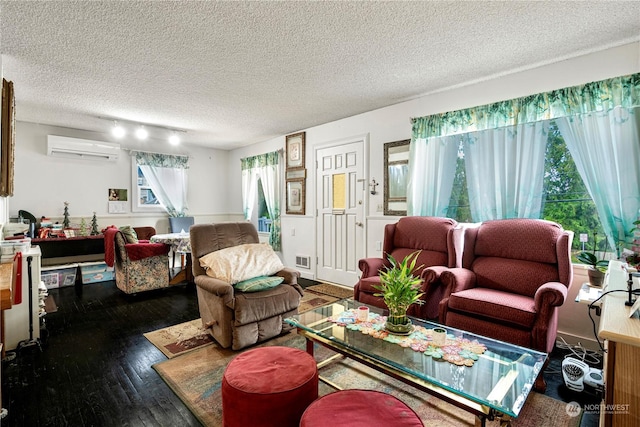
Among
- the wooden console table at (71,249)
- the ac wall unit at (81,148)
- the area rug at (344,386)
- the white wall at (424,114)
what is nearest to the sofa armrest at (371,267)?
the white wall at (424,114)

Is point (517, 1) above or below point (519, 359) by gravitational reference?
above

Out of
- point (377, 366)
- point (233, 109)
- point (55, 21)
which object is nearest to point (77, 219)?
point (233, 109)

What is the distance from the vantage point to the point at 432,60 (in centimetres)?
275

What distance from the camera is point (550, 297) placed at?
206 cm

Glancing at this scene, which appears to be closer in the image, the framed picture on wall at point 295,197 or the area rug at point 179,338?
the area rug at point 179,338

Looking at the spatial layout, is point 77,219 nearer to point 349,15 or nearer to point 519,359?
point 349,15

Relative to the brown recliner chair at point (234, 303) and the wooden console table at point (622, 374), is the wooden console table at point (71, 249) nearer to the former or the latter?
the brown recliner chair at point (234, 303)

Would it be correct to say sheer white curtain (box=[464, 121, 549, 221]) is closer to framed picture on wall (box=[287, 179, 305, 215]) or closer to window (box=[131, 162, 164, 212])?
framed picture on wall (box=[287, 179, 305, 215])

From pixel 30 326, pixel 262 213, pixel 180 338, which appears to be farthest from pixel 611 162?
pixel 262 213

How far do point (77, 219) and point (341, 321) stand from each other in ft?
17.0

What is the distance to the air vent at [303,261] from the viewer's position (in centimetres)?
511

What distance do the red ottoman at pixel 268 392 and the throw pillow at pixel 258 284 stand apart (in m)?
0.99

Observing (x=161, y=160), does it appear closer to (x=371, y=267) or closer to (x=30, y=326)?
(x=30, y=326)

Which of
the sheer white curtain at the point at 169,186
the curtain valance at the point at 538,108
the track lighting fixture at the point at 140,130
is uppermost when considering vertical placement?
the track lighting fixture at the point at 140,130
